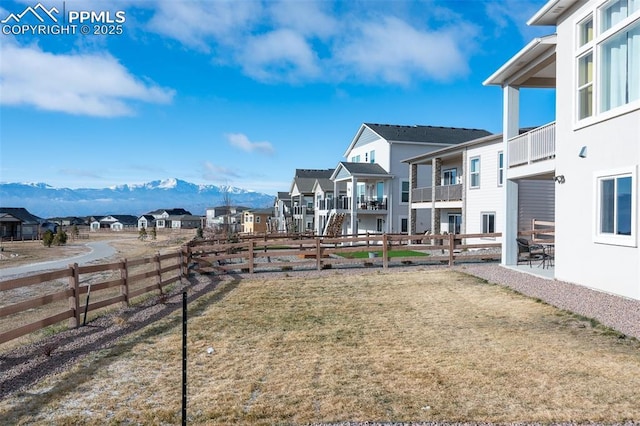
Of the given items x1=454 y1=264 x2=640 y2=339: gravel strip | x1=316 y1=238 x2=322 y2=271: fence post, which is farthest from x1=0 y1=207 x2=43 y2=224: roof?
x1=454 y1=264 x2=640 y2=339: gravel strip

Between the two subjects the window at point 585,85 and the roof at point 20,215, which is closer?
the window at point 585,85

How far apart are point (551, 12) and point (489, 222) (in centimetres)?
1301

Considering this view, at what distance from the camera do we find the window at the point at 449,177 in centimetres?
2826

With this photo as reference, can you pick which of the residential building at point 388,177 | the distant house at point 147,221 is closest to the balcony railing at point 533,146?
the residential building at point 388,177

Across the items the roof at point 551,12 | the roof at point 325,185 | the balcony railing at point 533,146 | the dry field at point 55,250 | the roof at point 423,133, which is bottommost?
the dry field at point 55,250

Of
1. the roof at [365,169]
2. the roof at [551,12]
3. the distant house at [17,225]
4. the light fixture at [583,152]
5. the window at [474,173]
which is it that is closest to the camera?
the light fixture at [583,152]

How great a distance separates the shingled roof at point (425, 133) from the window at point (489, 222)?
11.9m

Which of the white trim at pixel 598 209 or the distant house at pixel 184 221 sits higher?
the white trim at pixel 598 209

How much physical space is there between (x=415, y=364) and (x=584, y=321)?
3.93m

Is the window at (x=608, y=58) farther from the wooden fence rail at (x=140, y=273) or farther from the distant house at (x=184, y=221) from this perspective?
the distant house at (x=184, y=221)

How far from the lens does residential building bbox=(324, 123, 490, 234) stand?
33.7 metres

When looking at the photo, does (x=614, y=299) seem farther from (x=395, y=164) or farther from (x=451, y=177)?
(x=395, y=164)

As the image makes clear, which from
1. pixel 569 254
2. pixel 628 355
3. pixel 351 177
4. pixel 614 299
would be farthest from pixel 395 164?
pixel 628 355

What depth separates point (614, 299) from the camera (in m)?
9.82
